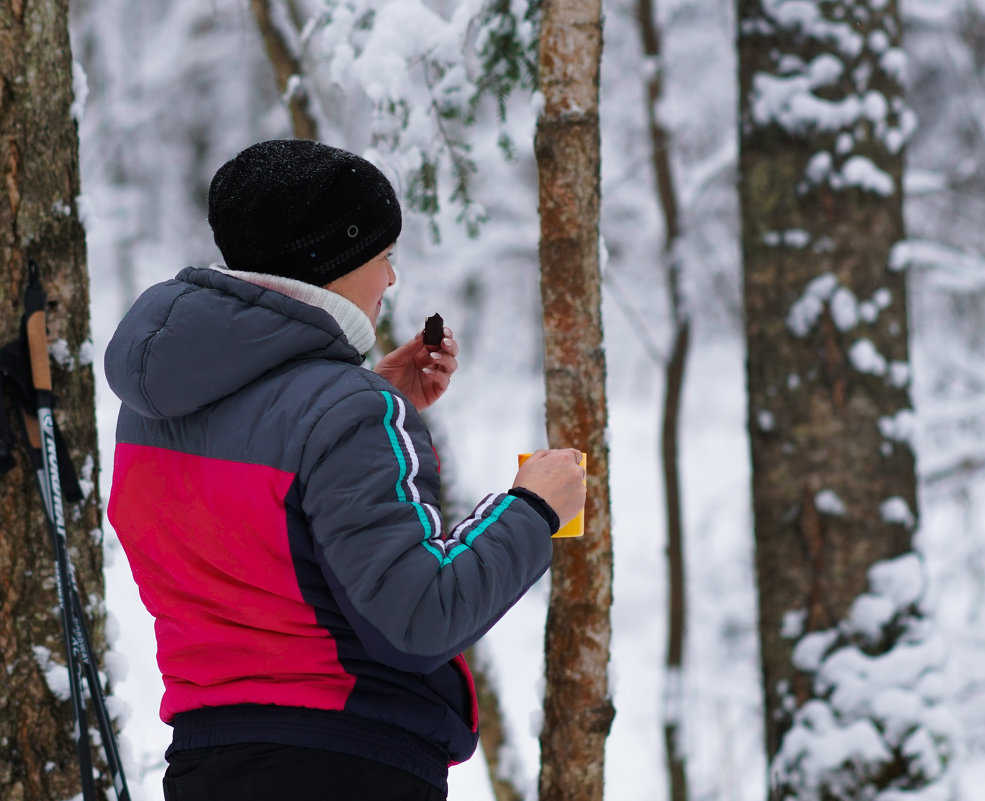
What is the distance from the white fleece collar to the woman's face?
0.07 ft

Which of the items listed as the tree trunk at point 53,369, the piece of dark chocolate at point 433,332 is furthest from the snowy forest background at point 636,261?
the piece of dark chocolate at point 433,332

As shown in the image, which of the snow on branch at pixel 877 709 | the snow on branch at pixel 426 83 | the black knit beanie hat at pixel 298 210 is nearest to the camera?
the black knit beanie hat at pixel 298 210

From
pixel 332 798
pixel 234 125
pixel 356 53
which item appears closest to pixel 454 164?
pixel 356 53

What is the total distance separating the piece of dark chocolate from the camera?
193 centimetres

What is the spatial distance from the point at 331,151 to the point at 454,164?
5.41 feet

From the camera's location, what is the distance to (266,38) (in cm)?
402

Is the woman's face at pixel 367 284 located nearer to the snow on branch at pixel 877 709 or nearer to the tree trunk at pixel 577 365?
the tree trunk at pixel 577 365

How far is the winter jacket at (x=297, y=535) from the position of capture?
4.33 feet

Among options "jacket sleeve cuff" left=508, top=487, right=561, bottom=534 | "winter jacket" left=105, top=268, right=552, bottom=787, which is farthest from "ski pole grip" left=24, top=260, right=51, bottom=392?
"jacket sleeve cuff" left=508, top=487, right=561, bottom=534

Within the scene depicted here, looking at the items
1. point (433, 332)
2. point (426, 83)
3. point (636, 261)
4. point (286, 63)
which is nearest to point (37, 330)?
point (433, 332)

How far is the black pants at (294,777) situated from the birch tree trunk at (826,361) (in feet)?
8.26

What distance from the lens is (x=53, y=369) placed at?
2.27 metres

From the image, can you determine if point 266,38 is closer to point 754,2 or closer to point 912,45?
point 754,2

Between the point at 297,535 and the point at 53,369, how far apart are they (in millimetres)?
1193
